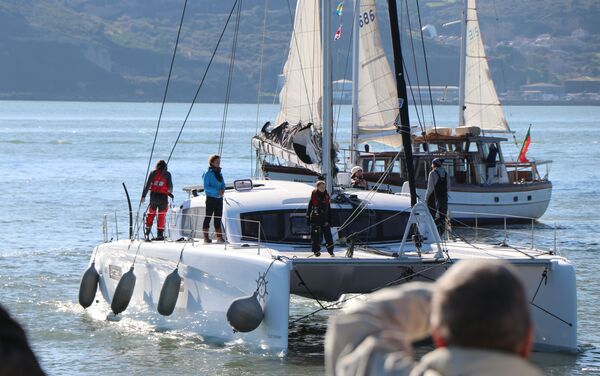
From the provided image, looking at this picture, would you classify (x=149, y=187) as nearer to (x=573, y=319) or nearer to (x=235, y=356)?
(x=235, y=356)

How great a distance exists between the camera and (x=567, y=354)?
52.5 ft

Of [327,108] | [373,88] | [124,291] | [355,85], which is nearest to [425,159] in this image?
[373,88]

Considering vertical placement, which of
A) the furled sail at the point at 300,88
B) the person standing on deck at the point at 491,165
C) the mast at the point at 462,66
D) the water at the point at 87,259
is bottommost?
the water at the point at 87,259

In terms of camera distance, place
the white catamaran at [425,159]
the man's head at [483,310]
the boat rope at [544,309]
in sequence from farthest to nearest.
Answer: the white catamaran at [425,159], the boat rope at [544,309], the man's head at [483,310]

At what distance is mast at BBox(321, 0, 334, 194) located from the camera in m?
18.0

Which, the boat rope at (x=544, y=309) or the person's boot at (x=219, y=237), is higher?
the person's boot at (x=219, y=237)

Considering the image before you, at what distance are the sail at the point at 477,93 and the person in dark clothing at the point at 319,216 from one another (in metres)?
27.5

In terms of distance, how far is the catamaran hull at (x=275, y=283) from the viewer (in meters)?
15.0

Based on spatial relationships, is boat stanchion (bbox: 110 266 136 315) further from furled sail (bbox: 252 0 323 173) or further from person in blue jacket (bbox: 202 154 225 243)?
furled sail (bbox: 252 0 323 173)

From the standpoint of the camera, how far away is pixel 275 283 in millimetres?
14656

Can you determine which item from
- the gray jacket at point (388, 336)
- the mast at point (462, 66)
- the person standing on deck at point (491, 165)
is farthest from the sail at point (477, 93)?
the gray jacket at point (388, 336)

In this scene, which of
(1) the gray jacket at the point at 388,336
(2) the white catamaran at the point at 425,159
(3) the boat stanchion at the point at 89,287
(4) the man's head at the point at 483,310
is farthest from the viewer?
(2) the white catamaran at the point at 425,159

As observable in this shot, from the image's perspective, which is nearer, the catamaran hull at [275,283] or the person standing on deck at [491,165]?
the catamaran hull at [275,283]

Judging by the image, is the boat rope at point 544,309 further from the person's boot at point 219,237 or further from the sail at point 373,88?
the sail at point 373,88
